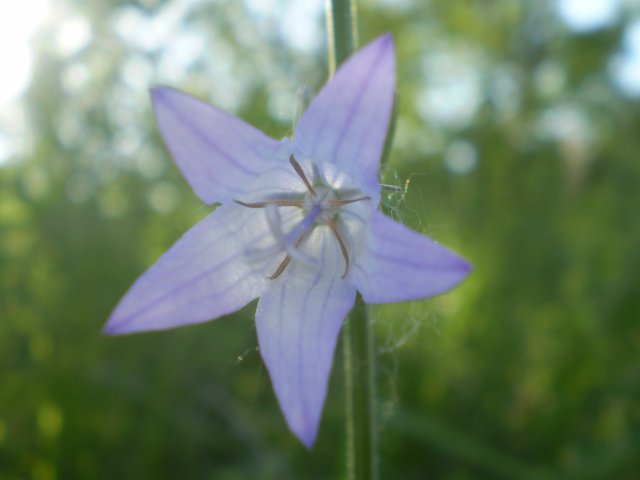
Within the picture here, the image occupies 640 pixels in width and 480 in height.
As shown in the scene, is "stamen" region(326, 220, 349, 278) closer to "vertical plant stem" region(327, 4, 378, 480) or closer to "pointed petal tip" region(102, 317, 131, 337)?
"vertical plant stem" region(327, 4, 378, 480)

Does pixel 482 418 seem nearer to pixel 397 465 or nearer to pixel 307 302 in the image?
pixel 397 465

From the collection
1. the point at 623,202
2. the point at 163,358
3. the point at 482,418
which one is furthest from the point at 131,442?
the point at 623,202

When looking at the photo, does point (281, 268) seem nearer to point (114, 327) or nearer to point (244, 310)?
point (114, 327)

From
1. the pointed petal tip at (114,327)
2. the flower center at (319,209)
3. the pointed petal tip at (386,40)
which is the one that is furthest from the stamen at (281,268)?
the pointed petal tip at (386,40)

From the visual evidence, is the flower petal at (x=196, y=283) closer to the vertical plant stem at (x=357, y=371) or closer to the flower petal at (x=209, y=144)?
the flower petal at (x=209, y=144)

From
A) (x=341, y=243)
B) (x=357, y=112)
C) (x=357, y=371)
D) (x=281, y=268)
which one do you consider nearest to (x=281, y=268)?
(x=281, y=268)

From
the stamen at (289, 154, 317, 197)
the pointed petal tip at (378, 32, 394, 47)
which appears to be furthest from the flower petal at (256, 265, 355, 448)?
the pointed petal tip at (378, 32, 394, 47)
